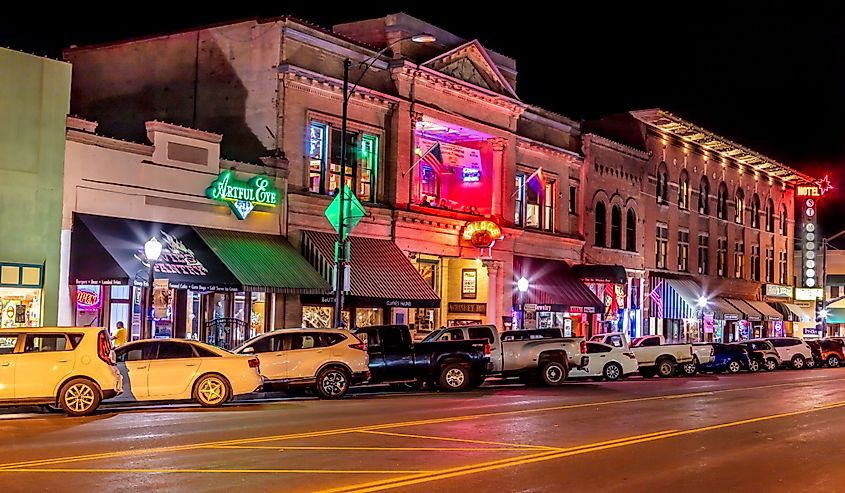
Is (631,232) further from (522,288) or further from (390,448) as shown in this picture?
(390,448)

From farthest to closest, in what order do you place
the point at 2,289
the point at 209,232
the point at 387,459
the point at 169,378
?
the point at 209,232, the point at 2,289, the point at 169,378, the point at 387,459

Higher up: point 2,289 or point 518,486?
point 2,289

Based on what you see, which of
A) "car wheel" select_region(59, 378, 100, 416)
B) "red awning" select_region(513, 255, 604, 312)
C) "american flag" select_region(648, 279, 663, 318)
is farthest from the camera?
"american flag" select_region(648, 279, 663, 318)

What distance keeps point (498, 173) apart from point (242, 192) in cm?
1358

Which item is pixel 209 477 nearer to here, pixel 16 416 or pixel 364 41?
pixel 16 416

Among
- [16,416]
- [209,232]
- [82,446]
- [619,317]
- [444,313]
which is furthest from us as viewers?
[619,317]

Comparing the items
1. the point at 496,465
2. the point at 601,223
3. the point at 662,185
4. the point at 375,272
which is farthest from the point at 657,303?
the point at 496,465

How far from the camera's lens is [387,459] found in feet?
44.7

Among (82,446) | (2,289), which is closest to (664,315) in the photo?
(2,289)

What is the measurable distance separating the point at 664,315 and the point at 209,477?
44.3 meters

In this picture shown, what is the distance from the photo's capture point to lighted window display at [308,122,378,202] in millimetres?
34469

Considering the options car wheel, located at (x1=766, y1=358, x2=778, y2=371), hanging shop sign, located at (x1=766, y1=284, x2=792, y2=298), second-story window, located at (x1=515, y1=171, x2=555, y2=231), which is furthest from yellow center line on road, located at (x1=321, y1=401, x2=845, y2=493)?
hanging shop sign, located at (x1=766, y1=284, x2=792, y2=298)

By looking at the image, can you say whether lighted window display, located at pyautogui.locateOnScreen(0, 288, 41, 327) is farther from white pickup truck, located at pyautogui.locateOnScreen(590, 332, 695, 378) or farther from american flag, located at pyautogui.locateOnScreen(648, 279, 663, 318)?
american flag, located at pyautogui.locateOnScreen(648, 279, 663, 318)

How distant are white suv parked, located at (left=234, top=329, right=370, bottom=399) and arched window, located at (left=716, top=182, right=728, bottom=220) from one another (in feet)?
133
